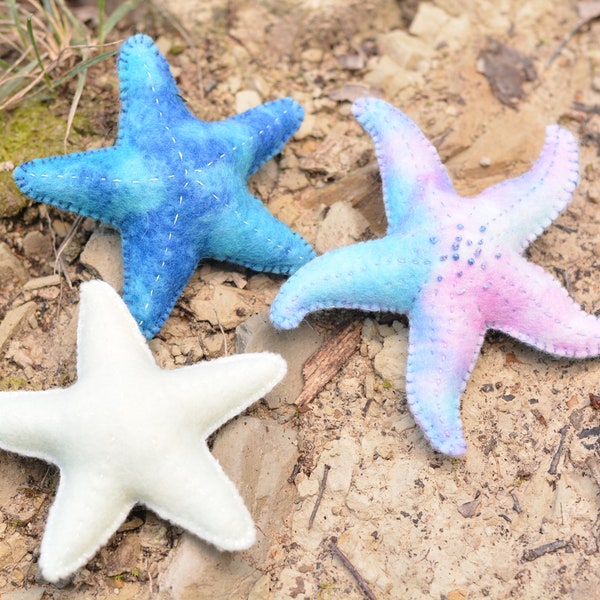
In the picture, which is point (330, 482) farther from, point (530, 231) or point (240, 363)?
point (530, 231)

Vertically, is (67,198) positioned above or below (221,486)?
above

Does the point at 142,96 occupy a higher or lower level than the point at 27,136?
higher

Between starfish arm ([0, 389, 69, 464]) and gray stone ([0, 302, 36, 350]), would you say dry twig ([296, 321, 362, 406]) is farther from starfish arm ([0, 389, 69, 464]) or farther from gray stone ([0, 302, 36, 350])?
gray stone ([0, 302, 36, 350])

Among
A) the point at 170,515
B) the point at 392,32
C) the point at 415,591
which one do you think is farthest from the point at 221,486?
the point at 392,32

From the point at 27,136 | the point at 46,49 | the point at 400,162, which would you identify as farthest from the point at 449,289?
the point at 46,49

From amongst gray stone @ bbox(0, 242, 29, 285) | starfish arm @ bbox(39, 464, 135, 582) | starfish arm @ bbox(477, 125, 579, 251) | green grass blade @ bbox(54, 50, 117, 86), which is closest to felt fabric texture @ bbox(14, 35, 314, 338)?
green grass blade @ bbox(54, 50, 117, 86)

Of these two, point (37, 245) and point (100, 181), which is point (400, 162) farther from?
point (37, 245)

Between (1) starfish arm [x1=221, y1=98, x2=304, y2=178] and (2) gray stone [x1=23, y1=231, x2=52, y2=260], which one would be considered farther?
(2) gray stone [x1=23, y1=231, x2=52, y2=260]
